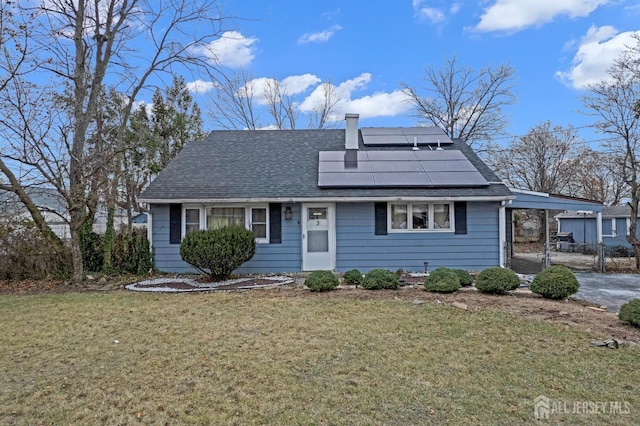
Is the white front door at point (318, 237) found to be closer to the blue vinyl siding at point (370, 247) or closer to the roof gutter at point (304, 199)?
the blue vinyl siding at point (370, 247)

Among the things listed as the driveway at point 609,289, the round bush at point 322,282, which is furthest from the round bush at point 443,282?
the driveway at point 609,289

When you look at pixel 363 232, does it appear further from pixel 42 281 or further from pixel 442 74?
pixel 442 74

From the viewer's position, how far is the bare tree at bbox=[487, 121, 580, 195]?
2358 cm

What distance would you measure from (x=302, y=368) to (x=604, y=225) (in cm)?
2272

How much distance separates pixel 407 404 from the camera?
3014mm

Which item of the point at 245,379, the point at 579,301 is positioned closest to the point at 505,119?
the point at 579,301

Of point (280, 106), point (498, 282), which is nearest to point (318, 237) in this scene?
point (498, 282)

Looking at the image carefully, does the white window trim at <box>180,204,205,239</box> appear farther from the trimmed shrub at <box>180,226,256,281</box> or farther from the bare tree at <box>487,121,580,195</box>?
the bare tree at <box>487,121,580,195</box>

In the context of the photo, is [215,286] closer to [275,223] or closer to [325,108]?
[275,223]

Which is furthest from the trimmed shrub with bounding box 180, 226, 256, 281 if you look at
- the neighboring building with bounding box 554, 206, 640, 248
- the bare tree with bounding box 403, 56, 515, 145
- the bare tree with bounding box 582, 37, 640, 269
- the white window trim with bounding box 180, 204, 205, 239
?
the neighboring building with bounding box 554, 206, 640, 248

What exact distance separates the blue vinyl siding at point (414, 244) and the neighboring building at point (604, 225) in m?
12.0

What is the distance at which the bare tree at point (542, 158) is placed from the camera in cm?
2358

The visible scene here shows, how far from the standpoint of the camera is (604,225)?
2053cm

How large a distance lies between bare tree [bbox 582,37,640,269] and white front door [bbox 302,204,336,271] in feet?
30.3
